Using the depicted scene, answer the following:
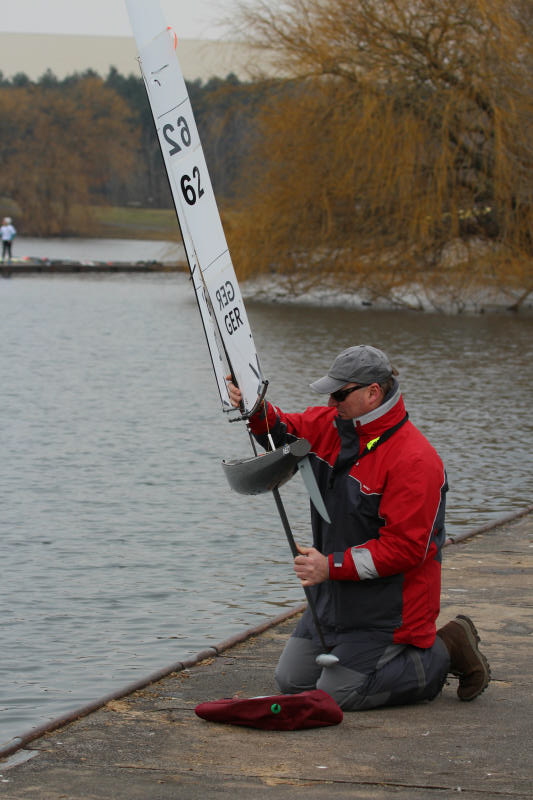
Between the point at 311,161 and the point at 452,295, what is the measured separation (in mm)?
4770

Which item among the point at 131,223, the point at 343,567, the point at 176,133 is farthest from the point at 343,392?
the point at 131,223

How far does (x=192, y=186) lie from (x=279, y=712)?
2231 mm

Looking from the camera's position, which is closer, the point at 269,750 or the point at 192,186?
the point at 269,750

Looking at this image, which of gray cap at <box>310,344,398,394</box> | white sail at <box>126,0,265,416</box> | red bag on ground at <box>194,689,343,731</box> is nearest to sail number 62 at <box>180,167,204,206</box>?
white sail at <box>126,0,265,416</box>

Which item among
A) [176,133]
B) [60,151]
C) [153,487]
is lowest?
[153,487]

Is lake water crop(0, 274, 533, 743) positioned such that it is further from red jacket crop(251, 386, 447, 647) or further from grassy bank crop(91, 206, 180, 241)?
grassy bank crop(91, 206, 180, 241)

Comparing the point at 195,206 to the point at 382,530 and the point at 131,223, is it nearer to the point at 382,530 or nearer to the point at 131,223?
the point at 382,530

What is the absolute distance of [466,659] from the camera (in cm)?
575

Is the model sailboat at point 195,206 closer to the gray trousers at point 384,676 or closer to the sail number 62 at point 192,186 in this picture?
the sail number 62 at point 192,186

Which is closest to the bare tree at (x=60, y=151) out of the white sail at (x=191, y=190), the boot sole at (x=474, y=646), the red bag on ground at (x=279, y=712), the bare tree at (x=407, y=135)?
the bare tree at (x=407, y=135)

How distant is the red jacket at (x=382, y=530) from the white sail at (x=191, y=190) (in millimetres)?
457

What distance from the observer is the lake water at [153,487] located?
775 cm

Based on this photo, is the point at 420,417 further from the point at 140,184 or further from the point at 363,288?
the point at 140,184

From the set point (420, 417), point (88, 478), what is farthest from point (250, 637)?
point (420, 417)
